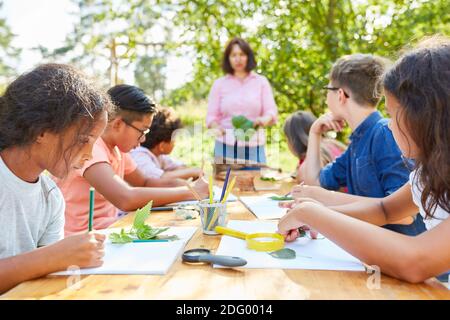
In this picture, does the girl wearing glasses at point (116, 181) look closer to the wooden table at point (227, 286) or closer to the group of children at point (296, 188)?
the group of children at point (296, 188)

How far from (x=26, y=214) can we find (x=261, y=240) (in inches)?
Result: 25.8

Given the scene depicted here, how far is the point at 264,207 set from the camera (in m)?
1.89

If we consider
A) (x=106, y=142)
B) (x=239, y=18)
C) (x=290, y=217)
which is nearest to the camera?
(x=290, y=217)

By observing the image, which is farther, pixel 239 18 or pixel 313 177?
pixel 239 18

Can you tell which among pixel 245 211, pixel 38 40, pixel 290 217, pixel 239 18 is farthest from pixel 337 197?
pixel 38 40

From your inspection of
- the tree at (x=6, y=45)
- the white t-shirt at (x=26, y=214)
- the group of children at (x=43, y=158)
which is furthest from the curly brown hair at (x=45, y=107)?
the tree at (x=6, y=45)

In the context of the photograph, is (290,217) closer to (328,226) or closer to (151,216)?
(328,226)

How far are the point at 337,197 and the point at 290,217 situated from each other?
1.79 ft

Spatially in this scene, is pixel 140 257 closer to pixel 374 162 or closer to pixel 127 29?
pixel 374 162

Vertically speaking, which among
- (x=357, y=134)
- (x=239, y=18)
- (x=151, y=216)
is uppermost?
→ (x=239, y=18)

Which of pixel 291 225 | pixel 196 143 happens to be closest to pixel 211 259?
pixel 291 225

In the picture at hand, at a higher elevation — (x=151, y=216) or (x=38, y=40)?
(x=38, y=40)

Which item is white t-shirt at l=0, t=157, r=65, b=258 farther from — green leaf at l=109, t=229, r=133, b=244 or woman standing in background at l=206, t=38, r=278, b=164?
woman standing in background at l=206, t=38, r=278, b=164

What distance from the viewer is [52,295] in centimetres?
90
